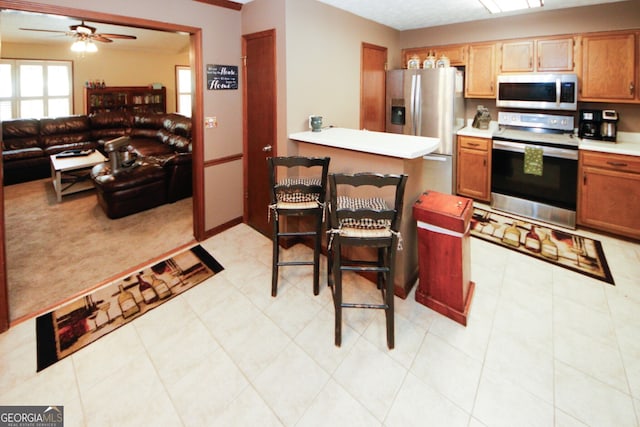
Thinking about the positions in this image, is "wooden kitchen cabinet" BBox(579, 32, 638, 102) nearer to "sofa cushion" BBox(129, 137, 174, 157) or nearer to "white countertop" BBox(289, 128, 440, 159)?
"white countertop" BBox(289, 128, 440, 159)

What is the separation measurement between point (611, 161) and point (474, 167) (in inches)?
54.5

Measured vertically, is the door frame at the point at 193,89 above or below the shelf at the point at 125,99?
below

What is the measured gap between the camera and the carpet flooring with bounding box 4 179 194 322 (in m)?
2.66

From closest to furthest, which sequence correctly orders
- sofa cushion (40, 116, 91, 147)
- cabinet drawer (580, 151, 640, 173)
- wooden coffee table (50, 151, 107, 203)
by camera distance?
cabinet drawer (580, 151, 640, 173) < wooden coffee table (50, 151, 107, 203) < sofa cushion (40, 116, 91, 147)

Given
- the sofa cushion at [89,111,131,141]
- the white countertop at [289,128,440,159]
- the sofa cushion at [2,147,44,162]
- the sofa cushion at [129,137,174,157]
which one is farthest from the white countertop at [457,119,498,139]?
the sofa cushion at [2,147,44,162]

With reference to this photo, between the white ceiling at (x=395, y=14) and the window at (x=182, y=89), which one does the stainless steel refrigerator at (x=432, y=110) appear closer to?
the white ceiling at (x=395, y=14)

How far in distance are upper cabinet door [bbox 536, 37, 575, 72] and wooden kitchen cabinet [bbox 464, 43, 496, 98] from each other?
51cm

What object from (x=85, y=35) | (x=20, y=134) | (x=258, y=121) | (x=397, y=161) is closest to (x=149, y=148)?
(x=85, y=35)

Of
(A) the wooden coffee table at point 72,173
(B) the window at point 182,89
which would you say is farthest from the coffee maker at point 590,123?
(B) the window at point 182,89

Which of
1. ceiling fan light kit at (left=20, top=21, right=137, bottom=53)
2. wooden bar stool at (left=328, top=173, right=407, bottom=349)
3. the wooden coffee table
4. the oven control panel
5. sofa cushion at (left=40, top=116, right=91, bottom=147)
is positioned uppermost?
ceiling fan light kit at (left=20, top=21, right=137, bottom=53)

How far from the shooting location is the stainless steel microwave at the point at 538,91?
11.9 feet

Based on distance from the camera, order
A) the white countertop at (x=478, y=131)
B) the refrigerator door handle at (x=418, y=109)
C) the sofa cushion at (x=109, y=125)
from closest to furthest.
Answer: the white countertop at (x=478, y=131), the refrigerator door handle at (x=418, y=109), the sofa cushion at (x=109, y=125)

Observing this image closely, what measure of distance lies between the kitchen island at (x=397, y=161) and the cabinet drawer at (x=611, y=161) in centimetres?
205

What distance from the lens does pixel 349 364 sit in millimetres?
1901
